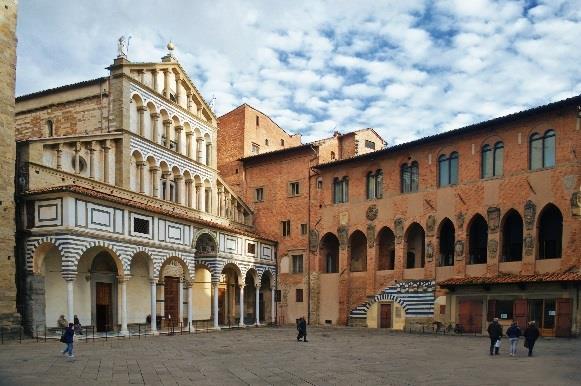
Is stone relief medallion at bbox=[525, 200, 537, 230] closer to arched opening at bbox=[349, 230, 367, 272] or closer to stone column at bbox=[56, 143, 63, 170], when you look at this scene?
arched opening at bbox=[349, 230, 367, 272]

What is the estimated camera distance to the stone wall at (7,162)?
25156 millimetres

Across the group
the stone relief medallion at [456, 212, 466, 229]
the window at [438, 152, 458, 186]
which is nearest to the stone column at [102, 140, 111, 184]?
the window at [438, 152, 458, 186]

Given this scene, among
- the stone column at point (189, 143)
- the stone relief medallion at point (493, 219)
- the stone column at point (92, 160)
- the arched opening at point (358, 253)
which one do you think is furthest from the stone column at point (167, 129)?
the stone relief medallion at point (493, 219)

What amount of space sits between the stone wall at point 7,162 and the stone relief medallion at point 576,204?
25935 millimetres

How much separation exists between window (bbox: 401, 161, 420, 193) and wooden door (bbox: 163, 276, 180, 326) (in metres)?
15.2

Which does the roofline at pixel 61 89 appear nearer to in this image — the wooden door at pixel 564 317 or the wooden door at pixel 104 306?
the wooden door at pixel 104 306

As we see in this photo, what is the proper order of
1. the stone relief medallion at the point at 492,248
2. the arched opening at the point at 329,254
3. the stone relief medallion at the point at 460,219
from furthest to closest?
the arched opening at the point at 329,254, the stone relief medallion at the point at 460,219, the stone relief medallion at the point at 492,248

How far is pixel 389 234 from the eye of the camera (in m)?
39.7

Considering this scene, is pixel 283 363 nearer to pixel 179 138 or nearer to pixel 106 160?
pixel 106 160

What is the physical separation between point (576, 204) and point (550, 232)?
2524 millimetres

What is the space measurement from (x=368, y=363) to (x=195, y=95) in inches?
1056

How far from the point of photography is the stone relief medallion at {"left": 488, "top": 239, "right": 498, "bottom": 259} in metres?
33.1

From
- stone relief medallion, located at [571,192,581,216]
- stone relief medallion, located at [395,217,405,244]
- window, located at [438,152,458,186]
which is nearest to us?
stone relief medallion, located at [571,192,581,216]

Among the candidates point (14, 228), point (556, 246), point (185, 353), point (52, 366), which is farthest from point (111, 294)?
point (556, 246)
